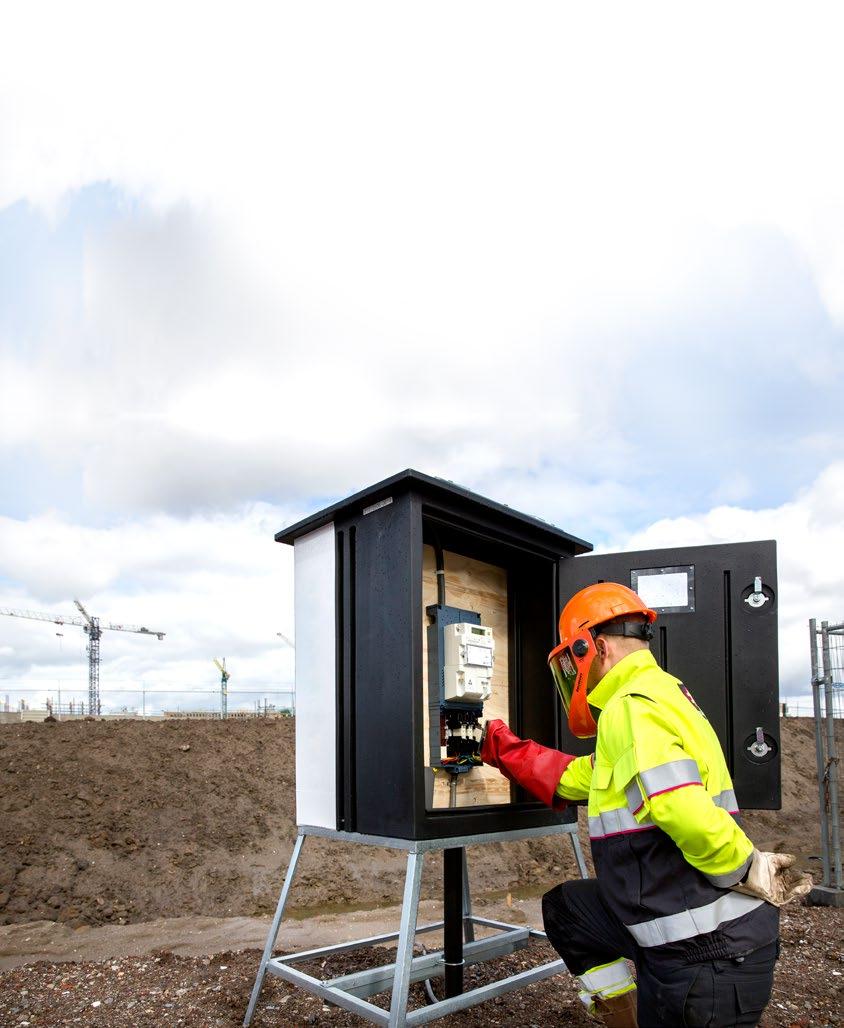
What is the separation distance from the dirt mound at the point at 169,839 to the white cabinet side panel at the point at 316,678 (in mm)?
6717

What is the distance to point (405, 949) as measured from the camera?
3.48 metres

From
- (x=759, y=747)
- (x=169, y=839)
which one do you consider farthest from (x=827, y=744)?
(x=169, y=839)

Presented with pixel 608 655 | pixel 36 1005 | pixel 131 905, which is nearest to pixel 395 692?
pixel 608 655

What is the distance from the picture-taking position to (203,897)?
10477 mm

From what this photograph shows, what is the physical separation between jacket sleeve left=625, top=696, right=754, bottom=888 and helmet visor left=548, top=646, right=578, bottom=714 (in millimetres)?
664

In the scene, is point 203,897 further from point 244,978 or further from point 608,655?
point 608,655

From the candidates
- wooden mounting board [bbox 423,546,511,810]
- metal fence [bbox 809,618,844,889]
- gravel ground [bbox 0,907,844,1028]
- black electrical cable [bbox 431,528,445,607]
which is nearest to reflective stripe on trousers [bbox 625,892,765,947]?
wooden mounting board [bbox 423,546,511,810]

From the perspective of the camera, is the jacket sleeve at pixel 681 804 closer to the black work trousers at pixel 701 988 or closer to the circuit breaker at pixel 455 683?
the black work trousers at pixel 701 988

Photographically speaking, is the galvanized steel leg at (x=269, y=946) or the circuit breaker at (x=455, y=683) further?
the galvanized steel leg at (x=269, y=946)

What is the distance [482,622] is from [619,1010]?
80.2 inches

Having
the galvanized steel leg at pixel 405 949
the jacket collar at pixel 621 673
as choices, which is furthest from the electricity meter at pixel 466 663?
the jacket collar at pixel 621 673

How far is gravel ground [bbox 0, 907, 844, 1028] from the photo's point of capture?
15.8ft

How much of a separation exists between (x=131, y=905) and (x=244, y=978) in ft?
17.6

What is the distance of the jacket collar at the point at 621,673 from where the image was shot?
10.7 feet
